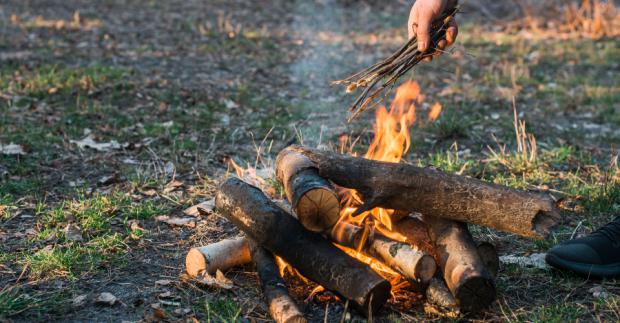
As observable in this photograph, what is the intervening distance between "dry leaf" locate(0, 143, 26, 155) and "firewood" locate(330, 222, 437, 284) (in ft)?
10.0

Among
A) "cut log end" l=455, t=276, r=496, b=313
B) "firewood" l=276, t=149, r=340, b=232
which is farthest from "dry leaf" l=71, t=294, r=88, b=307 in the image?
"cut log end" l=455, t=276, r=496, b=313

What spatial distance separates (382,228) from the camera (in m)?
3.22

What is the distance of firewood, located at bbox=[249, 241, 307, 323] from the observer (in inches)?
105

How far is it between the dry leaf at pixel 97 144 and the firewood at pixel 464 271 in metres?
3.23

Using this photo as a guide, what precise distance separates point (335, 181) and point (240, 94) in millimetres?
3951

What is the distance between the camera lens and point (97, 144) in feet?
17.2

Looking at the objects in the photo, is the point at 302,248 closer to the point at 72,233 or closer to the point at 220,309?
the point at 220,309

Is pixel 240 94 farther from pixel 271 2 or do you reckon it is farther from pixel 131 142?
pixel 271 2

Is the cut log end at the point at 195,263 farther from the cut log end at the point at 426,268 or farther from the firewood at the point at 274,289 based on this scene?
the cut log end at the point at 426,268

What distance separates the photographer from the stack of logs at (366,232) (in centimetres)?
275

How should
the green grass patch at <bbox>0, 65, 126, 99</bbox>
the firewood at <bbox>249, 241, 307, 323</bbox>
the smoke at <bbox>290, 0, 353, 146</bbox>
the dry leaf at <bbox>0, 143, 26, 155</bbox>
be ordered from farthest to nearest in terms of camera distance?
the green grass patch at <bbox>0, 65, 126, 99</bbox> < the smoke at <bbox>290, 0, 353, 146</bbox> < the dry leaf at <bbox>0, 143, 26, 155</bbox> < the firewood at <bbox>249, 241, 307, 323</bbox>

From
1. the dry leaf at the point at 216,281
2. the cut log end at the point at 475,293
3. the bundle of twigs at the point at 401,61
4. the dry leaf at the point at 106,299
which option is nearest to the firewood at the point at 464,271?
the cut log end at the point at 475,293

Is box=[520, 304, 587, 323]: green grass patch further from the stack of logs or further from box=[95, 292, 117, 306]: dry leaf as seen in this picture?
box=[95, 292, 117, 306]: dry leaf

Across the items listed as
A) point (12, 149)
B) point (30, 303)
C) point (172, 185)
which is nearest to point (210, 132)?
point (172, 185)
